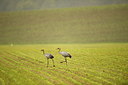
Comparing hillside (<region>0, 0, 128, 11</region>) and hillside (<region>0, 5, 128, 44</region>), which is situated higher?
hillside (<region>0, 0, 128, 11</region>)

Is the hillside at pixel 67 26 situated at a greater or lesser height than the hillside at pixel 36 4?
lesser

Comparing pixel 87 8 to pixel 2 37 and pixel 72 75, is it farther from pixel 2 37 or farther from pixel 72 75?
pixel 72 75

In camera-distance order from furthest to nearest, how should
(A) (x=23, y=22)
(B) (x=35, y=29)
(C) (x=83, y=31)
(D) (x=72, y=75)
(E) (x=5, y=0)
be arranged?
(E) (x=5, y=0) → (A) (x=23, y=22) → (B) (x=35, y=29) → (C) (x=83, y=31) → (D) (x=72, y=75)

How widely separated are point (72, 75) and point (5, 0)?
107388mm

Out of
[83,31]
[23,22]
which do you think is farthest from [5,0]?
[83,31]

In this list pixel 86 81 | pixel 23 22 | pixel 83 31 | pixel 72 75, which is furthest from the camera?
pixel 23 22

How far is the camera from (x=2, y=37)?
65.7 m

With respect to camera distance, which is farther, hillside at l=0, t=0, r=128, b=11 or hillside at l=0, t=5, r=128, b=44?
hillside at l=0, t=0, r=128, b=11

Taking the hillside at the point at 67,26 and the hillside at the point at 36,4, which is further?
the hillside at the point at 36,4

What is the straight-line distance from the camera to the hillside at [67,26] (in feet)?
200

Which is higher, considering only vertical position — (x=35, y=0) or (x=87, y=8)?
(x=35, y=0)

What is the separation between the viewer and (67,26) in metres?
67.9

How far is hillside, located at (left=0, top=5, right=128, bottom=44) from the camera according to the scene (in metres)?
61.1

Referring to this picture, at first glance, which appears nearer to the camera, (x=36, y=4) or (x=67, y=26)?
(x=67, y=26)
